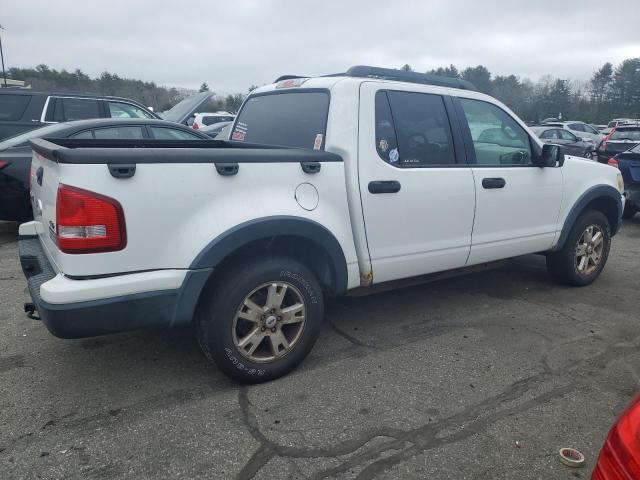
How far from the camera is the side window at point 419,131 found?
3.60 meters

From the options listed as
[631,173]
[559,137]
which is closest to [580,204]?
[631,173]

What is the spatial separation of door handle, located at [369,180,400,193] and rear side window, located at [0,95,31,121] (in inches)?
274

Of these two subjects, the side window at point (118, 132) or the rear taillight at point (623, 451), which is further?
the side window at point (118, 132)

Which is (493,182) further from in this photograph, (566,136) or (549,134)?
(566,136)

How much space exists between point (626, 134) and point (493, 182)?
38.5 feet

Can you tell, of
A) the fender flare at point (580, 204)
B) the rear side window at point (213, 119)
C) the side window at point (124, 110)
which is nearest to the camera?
the fender flare at point (580, 204)

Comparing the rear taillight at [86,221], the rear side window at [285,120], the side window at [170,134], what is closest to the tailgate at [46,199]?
the rear taillight at [86,221]

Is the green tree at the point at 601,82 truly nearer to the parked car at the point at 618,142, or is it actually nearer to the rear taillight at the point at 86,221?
the parked car at the point at 618,142

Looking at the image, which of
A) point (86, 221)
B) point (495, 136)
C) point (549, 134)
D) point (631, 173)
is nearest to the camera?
point (86, 221)

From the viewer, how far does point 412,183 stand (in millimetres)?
3570

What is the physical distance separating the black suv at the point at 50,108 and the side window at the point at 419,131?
20.1 ft

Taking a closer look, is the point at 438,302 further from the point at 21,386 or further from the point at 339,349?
the point at 21,386

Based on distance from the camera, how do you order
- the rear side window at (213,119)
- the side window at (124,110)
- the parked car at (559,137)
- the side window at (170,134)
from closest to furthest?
the side window at (170,134) < the side window at (124,110) < the parked car at (559,137) < the rear side window at (213,119)

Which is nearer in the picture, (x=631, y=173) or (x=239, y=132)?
(x=239, y=132)
